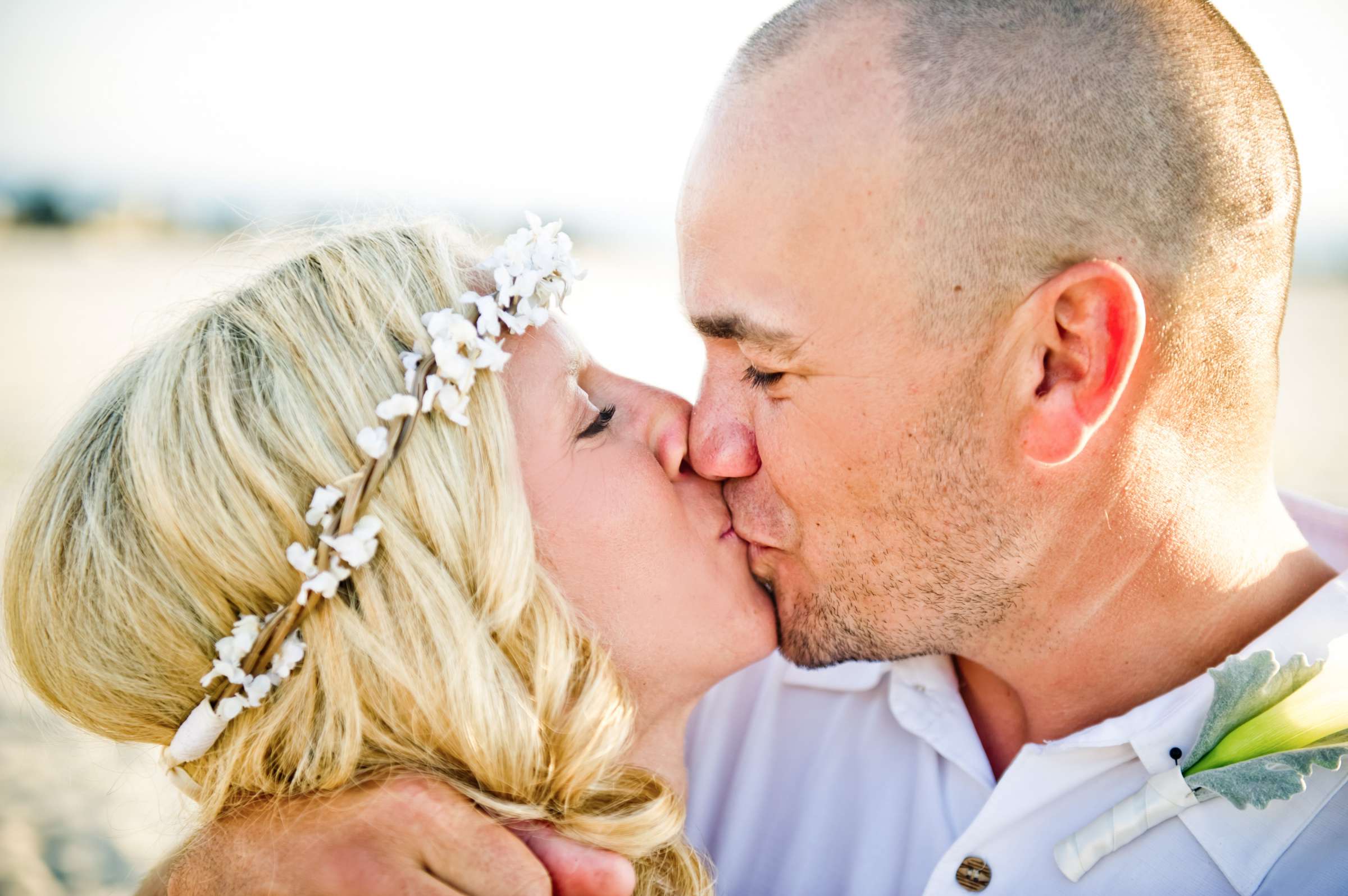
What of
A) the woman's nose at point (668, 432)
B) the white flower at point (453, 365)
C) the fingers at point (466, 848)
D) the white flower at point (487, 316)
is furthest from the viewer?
the woman's nose at point (668, 432)

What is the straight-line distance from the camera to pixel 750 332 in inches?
102

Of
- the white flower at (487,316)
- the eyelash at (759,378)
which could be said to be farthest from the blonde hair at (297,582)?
the eyelash at (759,378)

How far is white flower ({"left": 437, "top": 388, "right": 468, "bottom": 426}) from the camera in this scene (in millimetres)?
2303

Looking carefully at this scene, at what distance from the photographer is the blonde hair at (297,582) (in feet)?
7.28

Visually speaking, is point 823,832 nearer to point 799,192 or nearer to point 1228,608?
point 1228,608

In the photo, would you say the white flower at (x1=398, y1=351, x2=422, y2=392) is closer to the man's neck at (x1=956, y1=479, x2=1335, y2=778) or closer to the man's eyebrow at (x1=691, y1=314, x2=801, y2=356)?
the man's eyebrow at (x1=691, y1=314, x2=801, y2=356)

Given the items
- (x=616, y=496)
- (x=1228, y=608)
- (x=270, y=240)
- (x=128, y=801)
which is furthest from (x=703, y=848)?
(x=128, y=801)

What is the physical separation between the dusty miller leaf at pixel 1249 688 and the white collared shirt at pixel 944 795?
14 centimetres

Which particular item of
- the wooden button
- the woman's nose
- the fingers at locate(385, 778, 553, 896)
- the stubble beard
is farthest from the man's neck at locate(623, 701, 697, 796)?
the wooden button

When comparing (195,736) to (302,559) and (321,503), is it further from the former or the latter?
(321,503)

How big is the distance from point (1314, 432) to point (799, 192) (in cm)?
1140

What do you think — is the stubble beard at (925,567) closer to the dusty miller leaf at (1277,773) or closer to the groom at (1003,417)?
the groom at (1003,417)

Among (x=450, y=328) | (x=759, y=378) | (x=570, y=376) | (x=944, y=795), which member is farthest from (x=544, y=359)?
(x=944, y=795)

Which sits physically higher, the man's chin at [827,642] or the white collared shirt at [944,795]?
the man's chin at [827,642]
